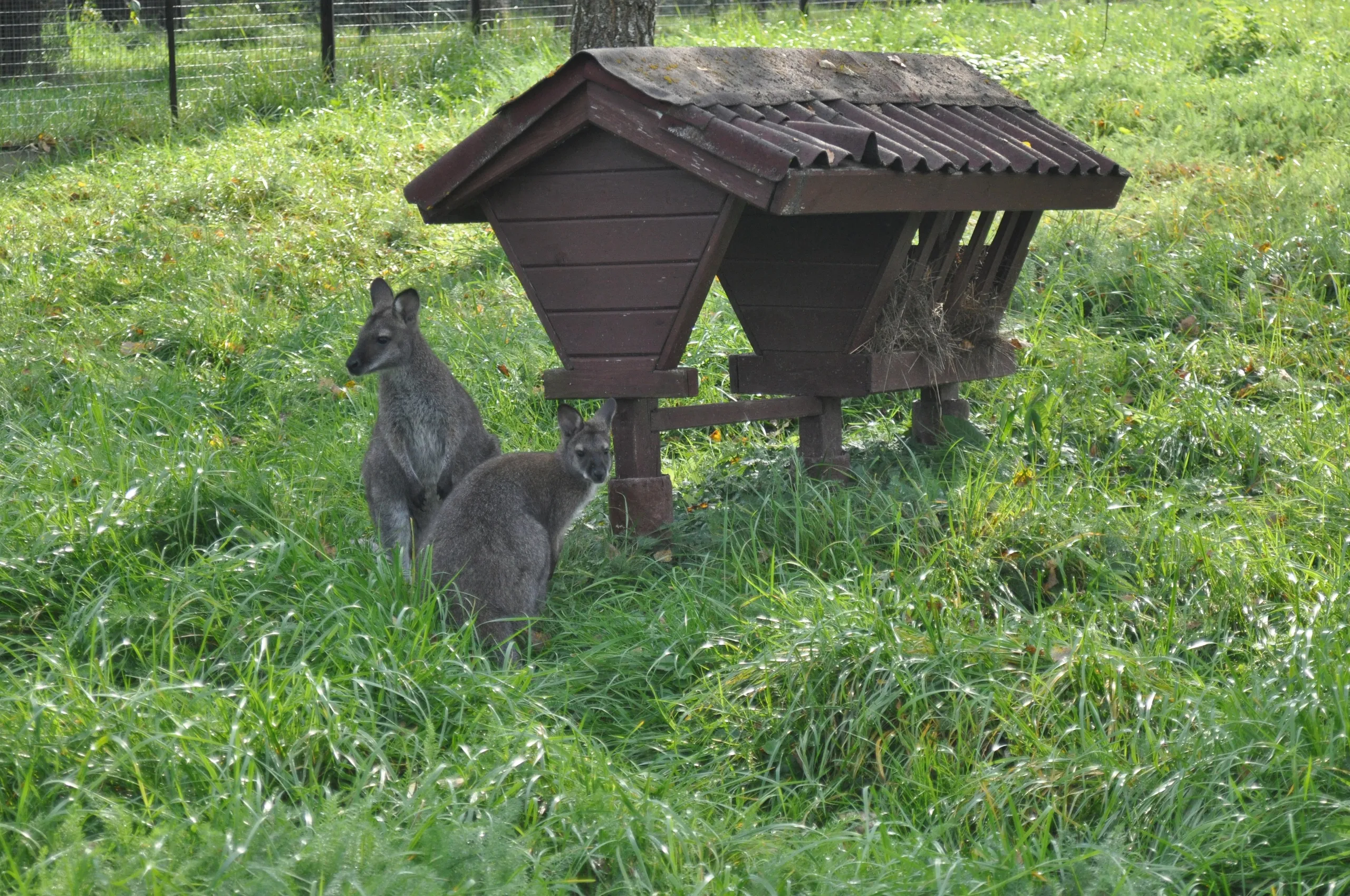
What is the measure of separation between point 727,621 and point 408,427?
189 centimetres

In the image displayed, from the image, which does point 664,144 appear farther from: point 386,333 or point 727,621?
point 727,621

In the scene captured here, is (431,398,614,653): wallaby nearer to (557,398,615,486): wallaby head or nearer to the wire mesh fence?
(557,398,615,486): wallaby head

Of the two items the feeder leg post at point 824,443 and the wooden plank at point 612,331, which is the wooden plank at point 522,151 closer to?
the wooden plank at point 612,331

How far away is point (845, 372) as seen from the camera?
6.01 meters

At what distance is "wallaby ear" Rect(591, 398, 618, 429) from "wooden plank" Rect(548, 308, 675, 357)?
0.66 feet

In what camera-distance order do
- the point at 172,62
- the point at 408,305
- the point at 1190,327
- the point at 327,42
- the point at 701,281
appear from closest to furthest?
the point at 701,281, the point at 408,305, the point at 1190,327, the point at 172,62, the point at 327,42

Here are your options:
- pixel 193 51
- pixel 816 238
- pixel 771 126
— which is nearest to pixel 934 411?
pixel 816 238

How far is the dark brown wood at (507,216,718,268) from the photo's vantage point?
208 inches

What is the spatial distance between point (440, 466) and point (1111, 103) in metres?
9.04

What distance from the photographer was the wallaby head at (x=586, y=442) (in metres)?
5.41

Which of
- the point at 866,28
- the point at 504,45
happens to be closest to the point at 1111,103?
the point at 866,28

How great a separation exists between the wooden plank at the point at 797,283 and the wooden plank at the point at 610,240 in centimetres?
83

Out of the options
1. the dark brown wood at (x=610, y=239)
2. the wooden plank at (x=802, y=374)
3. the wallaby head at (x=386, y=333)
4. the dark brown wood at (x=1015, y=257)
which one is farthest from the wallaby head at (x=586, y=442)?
the dark brown wood at (x=1015, y=257)

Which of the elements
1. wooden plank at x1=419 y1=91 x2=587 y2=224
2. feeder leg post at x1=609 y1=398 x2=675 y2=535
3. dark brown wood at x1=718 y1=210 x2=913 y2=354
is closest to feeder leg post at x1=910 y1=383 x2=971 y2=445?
dark brown wood at x1=718 y1=210 x2=913 y2=354
